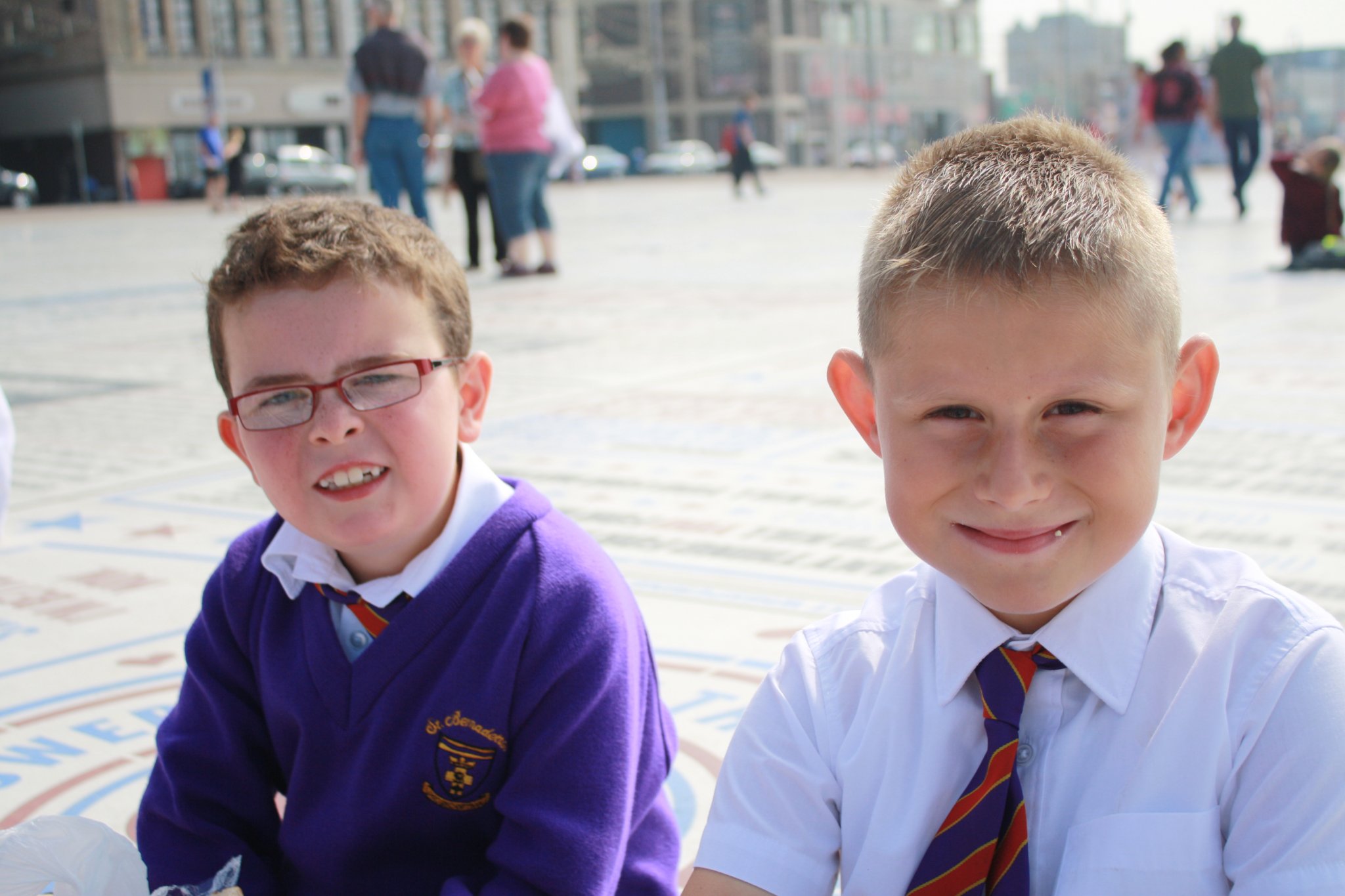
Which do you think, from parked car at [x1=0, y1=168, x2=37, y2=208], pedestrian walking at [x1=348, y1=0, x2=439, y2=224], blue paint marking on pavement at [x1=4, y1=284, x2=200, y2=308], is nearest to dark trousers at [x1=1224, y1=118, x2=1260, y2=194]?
pedestrian walking at [x1=348, y1=0, x2=439, y2=224]

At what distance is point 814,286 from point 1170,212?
8388mm

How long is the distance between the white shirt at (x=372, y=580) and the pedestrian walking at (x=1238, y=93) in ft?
44.2

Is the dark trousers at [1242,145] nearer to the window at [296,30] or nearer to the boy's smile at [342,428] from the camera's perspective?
the boy's smile at [342,428]

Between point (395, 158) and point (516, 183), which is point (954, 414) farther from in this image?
point (395, 158)

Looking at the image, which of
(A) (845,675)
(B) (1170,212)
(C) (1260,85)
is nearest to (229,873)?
(A) (845,675)

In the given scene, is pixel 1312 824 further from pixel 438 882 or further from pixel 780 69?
pixel 780 69

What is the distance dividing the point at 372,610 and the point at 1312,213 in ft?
28.3

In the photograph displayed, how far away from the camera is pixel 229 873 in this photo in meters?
1.76

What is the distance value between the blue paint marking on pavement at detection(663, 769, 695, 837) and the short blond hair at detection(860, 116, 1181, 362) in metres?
0.95

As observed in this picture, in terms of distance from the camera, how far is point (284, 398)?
183cm

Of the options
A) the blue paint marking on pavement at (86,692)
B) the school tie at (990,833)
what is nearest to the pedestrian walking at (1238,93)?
the blue paint marking on pavement at (86,692)

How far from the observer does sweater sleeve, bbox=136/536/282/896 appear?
1834 millimetres

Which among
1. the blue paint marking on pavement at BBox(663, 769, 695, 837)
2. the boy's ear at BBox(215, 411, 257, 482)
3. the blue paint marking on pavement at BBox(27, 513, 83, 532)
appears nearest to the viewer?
the boy's ear at BBox(215, 411, 257, 482)

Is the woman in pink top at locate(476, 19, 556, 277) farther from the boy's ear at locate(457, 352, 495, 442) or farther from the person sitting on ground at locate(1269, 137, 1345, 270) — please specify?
the boy's ear at locate(457, 352, 495, 442)
